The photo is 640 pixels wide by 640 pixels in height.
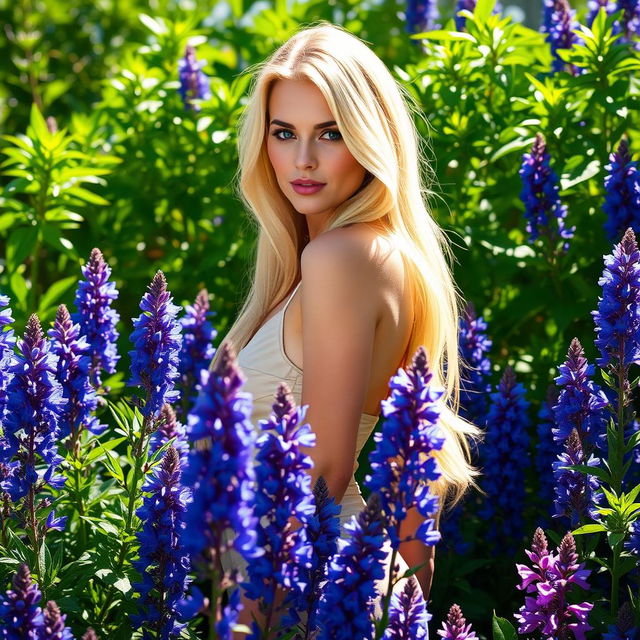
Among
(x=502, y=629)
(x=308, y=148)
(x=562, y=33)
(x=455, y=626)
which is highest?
(x=562, y=33)

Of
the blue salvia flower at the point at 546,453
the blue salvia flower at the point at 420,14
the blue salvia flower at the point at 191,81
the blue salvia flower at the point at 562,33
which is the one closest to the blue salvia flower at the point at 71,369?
the blue salvia flower at the point at 546,453

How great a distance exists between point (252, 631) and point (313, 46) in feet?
5.71

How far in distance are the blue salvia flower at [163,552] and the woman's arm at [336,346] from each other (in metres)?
0.39

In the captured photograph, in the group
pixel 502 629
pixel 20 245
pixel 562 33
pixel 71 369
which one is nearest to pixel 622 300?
pixel 502 629

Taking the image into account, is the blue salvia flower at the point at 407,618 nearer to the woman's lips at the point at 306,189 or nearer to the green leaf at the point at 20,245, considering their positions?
the woman's lips at the point at 306,189

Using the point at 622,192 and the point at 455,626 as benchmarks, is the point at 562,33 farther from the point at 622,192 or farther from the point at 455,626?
the point at 455,626

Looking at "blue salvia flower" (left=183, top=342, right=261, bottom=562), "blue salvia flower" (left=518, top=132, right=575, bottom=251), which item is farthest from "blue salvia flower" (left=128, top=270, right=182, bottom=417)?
"blue salvia flower" (left=518, top=132, right=575, bottom=251)

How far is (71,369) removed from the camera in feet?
8.94

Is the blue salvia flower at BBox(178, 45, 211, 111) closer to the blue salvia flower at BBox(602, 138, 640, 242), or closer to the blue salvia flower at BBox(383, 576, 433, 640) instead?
the blue salvia flower at BBox(602, 138, 640, 242)

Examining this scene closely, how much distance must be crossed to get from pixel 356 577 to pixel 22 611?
68cm

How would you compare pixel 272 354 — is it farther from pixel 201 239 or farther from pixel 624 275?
pixel 201 239

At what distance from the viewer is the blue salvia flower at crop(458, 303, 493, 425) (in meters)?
3.68

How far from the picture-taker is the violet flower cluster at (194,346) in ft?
9.16

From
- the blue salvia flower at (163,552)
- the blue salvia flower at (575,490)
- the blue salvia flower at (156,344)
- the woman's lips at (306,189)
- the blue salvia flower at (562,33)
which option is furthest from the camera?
the blue salvia flower at (562,33)
